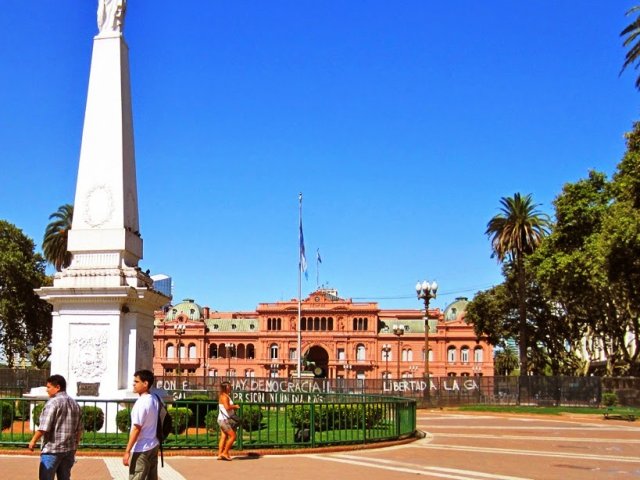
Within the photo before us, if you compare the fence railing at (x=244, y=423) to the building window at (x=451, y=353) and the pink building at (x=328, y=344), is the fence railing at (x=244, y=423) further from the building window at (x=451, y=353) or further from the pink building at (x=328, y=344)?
the building window at (x=451, y=353)

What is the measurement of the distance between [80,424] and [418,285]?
3111cm

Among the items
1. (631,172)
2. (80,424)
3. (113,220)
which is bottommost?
(80,424)

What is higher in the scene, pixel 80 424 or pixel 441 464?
pixel 80 424

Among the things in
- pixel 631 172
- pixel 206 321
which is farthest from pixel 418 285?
pixel 206 321

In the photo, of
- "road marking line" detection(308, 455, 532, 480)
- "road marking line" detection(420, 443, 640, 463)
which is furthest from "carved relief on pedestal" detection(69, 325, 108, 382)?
"road marking line" detection(420, 443, 640, 463)

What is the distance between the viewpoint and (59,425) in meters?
7.95

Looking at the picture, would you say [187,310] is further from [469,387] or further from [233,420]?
[233,420]

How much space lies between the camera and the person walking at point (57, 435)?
7863 millimetres

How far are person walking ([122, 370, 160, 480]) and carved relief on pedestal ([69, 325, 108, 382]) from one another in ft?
27.3

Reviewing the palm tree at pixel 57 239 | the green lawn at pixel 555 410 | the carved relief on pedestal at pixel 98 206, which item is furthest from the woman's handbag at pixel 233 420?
the palm tree at pixel 57 239

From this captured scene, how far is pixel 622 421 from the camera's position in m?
30.3

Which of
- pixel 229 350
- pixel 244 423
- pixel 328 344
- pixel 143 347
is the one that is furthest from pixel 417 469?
pixel 229 350

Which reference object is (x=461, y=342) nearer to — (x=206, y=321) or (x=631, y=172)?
(x=206, y=321)

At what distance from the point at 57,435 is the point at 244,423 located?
30.7 feet
